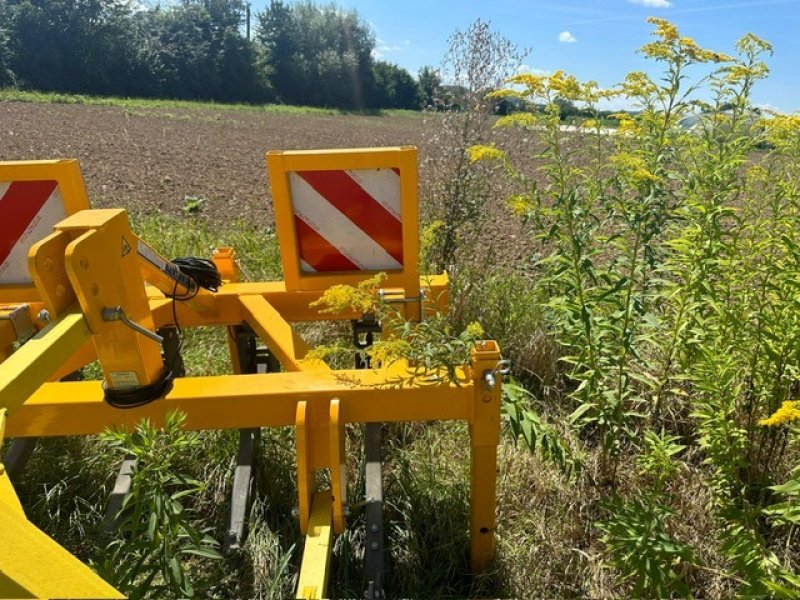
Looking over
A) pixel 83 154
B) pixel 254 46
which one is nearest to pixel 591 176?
pixel 83 154

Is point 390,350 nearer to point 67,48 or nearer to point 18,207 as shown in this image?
point 18,207

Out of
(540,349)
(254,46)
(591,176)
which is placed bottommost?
(540,349)

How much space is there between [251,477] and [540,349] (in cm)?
188

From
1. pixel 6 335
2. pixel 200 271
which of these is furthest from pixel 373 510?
pixel 6 335

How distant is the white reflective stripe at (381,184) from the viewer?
8.14 feet

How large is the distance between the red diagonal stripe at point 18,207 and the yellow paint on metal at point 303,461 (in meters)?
1.49

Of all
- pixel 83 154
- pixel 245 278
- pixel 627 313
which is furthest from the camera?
pixel 83 154

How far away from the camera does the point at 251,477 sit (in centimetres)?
270

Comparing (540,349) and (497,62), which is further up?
(497,62)

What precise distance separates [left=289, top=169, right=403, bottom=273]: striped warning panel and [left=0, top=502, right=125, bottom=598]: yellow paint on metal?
6.18 ft

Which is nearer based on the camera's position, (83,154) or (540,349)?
(540,349)

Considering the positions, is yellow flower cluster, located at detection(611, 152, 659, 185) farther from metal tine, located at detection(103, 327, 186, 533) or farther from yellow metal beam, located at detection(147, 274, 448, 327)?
metal tine, located at detection(103, 327, 186, 533)

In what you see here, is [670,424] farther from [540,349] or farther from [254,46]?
[254,46]

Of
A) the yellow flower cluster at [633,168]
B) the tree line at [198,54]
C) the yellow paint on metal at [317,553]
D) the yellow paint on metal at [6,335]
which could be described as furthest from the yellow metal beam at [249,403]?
the tree line at [198,54]
